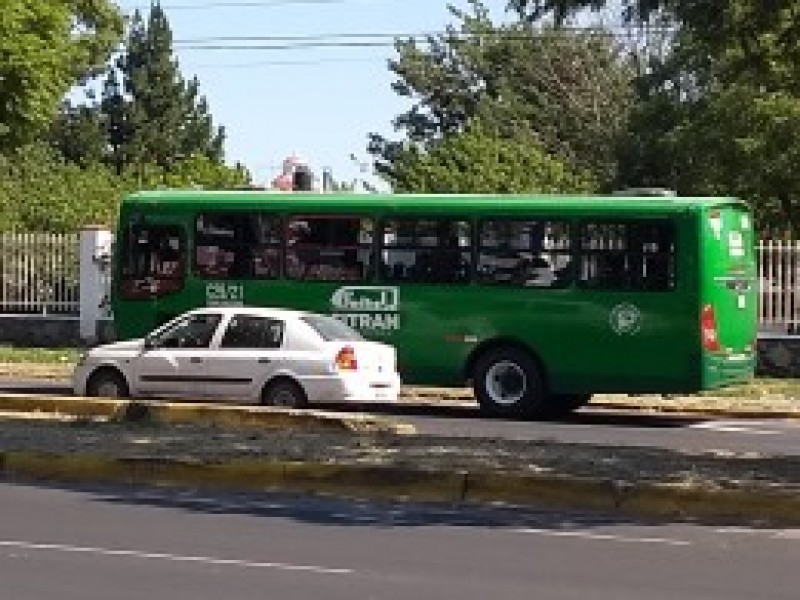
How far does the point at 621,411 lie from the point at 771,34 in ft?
37.3

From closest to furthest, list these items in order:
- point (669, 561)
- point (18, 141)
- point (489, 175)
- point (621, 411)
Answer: point (669, 561)
point (621, 411)
point (18, 141)
point (489, 175)

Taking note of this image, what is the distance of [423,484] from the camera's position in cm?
1412

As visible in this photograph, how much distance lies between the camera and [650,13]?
51.1 feet

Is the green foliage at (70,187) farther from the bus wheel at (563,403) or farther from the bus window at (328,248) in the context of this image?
the bus wheel at (563,403)

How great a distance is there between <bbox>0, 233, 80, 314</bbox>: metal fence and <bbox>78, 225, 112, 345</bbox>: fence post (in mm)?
343

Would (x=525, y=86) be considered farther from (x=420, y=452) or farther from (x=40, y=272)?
(x=420, y=452)

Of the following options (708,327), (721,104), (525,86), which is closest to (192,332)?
(708,327)

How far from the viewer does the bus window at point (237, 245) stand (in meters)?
25.4

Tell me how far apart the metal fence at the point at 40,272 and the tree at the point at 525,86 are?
1176 inches

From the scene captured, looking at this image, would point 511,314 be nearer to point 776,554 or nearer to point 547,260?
point 547,260

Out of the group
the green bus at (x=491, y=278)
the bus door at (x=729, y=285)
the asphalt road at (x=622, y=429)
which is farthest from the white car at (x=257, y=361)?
the bus door at (x=729, y=285)

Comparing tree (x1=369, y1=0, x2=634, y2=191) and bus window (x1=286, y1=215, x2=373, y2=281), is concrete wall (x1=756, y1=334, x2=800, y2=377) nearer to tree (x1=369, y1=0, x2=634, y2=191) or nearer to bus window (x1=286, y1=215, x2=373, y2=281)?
bus window (x1=286, y1=215, x2=373, y2=281)

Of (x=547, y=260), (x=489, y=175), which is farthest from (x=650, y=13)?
(x=489, y=175)

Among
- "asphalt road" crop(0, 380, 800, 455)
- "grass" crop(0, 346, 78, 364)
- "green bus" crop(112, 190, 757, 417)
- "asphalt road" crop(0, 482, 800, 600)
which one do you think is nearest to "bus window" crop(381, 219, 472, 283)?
"green bus" crop(112, 190, 757, 417)
